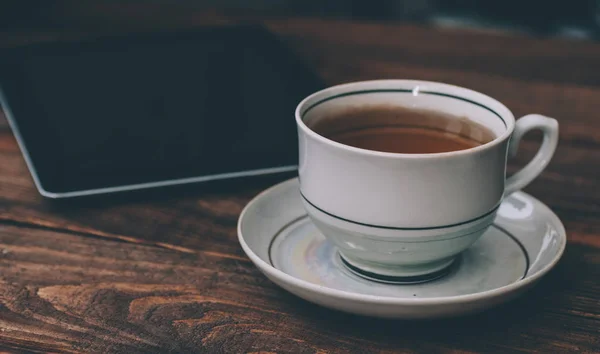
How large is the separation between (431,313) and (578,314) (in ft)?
0.40

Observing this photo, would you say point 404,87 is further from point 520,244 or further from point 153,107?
point 153,107

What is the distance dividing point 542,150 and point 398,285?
0.15 m

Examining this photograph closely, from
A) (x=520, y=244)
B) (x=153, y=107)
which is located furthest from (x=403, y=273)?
(x=153, y=107)

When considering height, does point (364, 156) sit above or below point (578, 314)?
above

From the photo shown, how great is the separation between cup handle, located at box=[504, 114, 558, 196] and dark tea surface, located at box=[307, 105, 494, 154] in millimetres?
40

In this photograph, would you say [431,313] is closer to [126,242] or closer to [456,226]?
[456,226]

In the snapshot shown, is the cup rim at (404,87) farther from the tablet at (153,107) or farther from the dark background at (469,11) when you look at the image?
the dark background at (469,11)

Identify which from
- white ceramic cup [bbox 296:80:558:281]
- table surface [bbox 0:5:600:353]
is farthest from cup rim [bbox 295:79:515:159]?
table surface [bbox 0:5:600:353]

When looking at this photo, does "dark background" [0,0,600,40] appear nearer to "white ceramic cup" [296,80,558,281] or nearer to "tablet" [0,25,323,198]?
"tablet" [0,25,323,198]

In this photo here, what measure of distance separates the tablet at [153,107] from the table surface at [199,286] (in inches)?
1.1

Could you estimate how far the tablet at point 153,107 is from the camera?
60cm

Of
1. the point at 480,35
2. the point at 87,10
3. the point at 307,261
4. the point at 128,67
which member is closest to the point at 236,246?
the point at 307,261

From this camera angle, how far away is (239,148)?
24.9 inches

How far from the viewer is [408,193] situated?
42cm
